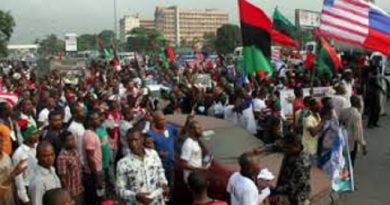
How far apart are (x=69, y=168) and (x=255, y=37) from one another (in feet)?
20.1

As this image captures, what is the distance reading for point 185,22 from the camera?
515ft

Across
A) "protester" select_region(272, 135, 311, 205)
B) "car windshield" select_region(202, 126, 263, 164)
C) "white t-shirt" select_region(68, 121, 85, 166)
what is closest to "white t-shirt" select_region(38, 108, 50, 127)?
"white t-shirt" select_region(68, 121, 85, 166)

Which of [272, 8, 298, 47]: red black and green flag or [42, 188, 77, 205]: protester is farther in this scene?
[272, 8, 298, 47]: red black and green flag

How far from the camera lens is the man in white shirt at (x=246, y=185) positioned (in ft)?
19.4

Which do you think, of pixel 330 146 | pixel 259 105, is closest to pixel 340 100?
pixel 259 105

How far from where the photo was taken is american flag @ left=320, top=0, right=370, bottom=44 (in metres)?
10.7

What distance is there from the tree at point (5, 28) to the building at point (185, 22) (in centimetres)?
7893

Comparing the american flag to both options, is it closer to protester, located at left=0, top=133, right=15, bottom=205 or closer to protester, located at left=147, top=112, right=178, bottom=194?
protester, located at left=147, top=112, right=178, bottom=194

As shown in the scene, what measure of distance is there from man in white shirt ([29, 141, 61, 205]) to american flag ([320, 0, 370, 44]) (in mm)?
5854

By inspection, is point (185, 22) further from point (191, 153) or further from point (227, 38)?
point (191, 153)

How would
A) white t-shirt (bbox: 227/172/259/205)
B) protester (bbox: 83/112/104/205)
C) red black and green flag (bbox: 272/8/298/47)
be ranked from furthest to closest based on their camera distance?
red black and green flag (bbox: 272/8/298/47) → protester (bbox: 83/112/104/205) → white t-shirt (bbox: 227/172/259/205)

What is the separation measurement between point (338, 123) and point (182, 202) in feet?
10.3

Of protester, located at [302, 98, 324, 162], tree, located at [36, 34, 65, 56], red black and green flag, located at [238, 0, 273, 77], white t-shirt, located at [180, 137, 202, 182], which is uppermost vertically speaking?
red black and green flag, located at [238, 0, 273, 77]

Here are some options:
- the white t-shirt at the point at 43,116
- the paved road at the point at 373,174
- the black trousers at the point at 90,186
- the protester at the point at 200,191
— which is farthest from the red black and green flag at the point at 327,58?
the protester at the point at 200,191
